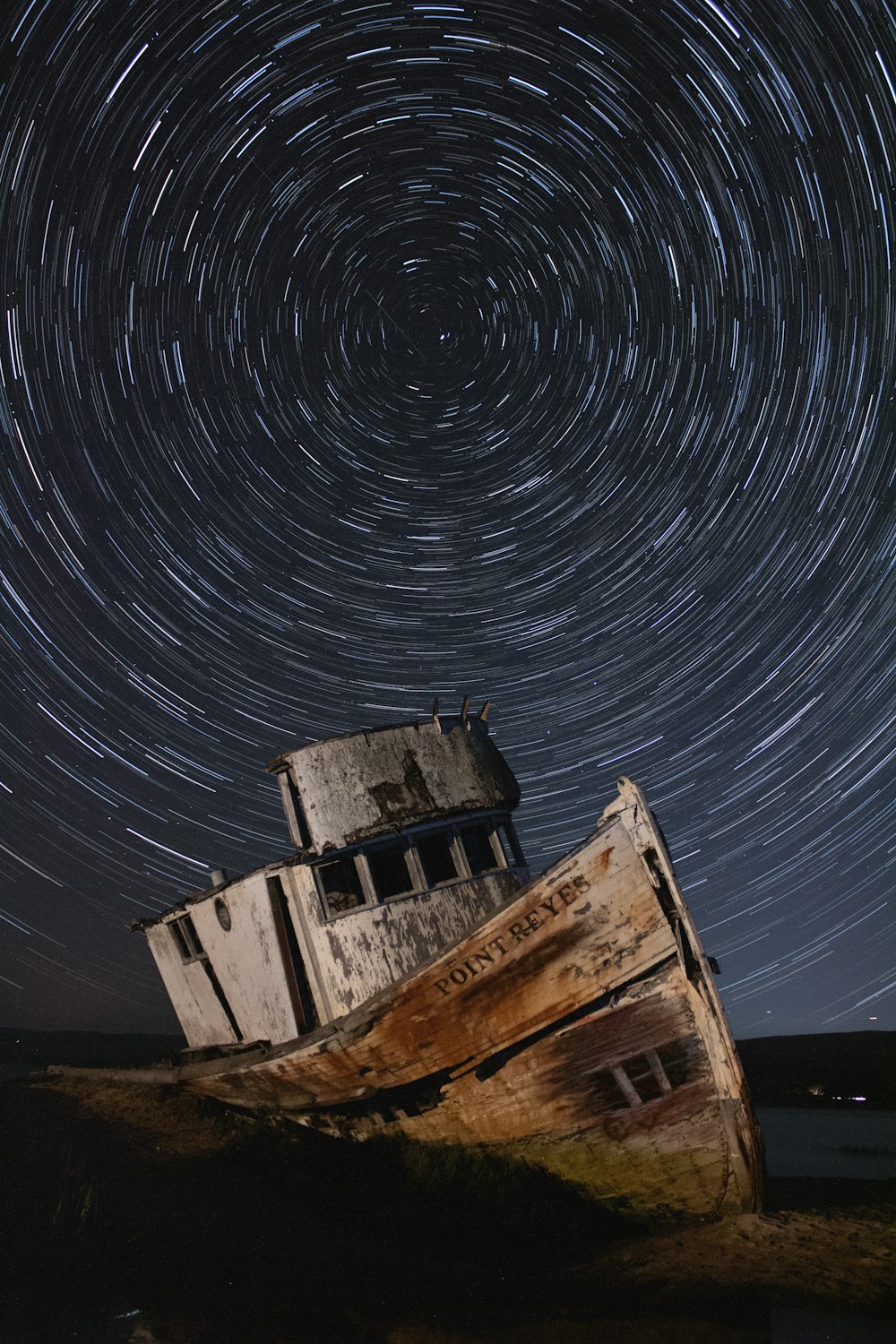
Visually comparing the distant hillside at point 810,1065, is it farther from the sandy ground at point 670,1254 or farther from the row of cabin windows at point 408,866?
the row of cabin windows at point 408,866

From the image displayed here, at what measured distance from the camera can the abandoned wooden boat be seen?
5770 mm

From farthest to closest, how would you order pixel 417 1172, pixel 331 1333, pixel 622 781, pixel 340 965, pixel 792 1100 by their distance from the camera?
pixel 792 1100 < pixel 340 965 < pixel 417 1172 < pixel 622 781 < pixel 331 1333

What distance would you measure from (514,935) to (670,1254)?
2579 millimetres

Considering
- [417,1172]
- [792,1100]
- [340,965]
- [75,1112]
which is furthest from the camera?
[792,1100]

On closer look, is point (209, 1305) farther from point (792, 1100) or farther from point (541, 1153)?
point (792, 1100)

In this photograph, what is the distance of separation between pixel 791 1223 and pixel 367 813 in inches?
202

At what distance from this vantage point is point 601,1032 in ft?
19.3

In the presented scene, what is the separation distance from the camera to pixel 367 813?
7773 millimetres

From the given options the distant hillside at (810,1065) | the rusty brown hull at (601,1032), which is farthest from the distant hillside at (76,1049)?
the rusty brown hull at (601,1032)

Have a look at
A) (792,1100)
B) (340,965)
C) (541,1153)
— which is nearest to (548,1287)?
(541,1153)

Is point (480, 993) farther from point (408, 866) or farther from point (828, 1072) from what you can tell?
point (828, 1072)

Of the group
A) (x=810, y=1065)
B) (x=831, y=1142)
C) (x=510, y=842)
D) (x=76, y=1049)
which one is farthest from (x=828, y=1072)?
(x=76, y=1049)

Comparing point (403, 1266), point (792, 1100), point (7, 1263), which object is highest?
point (7, 1263)

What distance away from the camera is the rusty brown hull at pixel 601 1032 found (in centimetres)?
572
